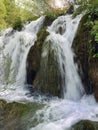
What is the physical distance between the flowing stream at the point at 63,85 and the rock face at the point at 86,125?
0.18m

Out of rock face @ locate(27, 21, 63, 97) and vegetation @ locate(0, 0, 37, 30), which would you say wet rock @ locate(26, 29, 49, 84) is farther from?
vegetation @ locate(0, 0, 37, 30)

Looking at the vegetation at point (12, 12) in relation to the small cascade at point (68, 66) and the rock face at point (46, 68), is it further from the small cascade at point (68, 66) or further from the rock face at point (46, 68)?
the small cascade at point (68, 66)

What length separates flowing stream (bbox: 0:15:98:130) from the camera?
221 inches

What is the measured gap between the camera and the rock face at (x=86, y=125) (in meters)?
4.82

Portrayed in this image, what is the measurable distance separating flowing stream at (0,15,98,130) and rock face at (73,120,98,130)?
0.59ft

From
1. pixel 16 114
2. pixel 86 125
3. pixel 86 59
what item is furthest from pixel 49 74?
pixel 86 125

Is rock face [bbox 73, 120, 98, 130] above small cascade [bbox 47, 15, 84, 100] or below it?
below

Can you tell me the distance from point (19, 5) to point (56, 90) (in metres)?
21.2

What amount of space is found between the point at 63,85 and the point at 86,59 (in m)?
1.12

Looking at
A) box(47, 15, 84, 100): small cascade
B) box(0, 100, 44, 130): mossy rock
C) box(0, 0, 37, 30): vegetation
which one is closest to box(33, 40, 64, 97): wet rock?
box(47, 15, 84, 100): small cascade

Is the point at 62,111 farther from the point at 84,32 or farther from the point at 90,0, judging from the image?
the point at 90,0

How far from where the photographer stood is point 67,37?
916 centimetres

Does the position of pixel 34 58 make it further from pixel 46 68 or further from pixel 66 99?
pixel 66 99

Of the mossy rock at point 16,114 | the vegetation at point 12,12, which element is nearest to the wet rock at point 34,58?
the mossy rock at point 16,114
